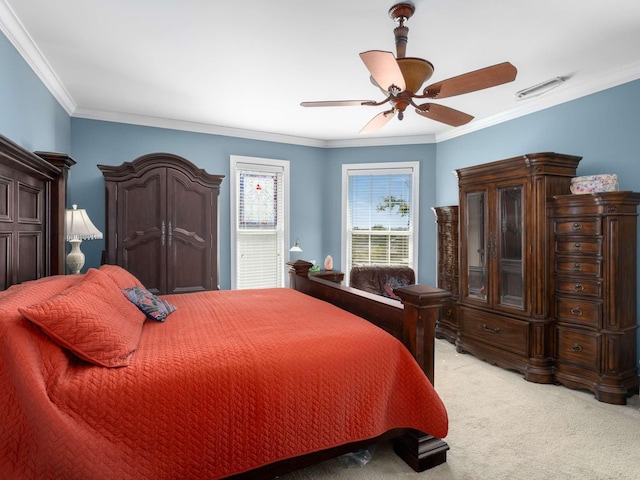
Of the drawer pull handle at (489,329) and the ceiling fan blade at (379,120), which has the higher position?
the ceiling fan blade at (379,120)

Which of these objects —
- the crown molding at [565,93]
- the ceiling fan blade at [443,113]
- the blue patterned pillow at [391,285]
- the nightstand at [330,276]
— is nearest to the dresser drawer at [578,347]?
the blue patterned pillow at [391,285]

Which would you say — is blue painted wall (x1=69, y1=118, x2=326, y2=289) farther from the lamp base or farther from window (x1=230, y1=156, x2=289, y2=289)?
the lamp base

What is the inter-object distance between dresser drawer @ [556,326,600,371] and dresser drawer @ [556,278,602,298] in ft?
1.02

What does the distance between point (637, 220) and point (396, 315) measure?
7.90ft

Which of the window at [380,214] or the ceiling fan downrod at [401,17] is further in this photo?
the window at [380,214]

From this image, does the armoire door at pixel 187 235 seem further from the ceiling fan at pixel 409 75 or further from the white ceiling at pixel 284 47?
the ceiling fan at pixel 409 75

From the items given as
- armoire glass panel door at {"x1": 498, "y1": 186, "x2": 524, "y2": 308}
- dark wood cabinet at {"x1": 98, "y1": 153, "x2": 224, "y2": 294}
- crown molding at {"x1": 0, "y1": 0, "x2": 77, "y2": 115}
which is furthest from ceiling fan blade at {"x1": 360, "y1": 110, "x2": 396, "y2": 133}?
crown molding at {"x1": 0, "y1": 0, "x2": 77, "y2": 115}

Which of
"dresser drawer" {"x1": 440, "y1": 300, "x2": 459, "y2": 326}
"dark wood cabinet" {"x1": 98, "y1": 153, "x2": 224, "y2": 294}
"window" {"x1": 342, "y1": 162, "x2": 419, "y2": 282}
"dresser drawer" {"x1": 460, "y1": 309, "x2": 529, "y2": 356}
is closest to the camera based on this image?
"dresser drawer" {"x1": 460, "y1": 309, "x2": 529, "y2": 356}

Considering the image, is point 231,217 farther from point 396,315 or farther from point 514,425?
point 514,425

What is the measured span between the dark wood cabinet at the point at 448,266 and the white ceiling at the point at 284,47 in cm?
126

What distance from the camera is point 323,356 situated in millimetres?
1651

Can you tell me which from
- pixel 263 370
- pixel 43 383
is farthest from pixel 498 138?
pixel 43 383

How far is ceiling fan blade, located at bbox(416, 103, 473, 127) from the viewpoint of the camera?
7.95 feet

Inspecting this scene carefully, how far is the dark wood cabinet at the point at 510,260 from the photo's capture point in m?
3.14
